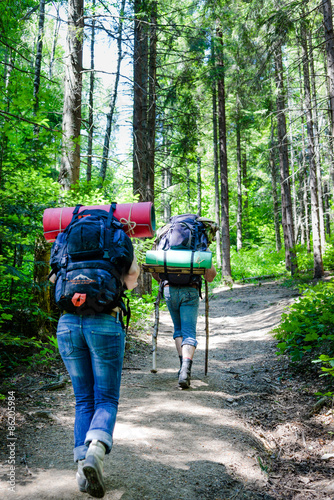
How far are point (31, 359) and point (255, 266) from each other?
19166 mm

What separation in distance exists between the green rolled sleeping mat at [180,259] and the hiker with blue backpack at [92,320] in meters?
1.80

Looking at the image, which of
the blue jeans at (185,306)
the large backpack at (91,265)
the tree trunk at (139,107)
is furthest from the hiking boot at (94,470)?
the tree trunk at (139,107)

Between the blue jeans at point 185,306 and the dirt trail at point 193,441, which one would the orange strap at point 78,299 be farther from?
the blue jeans at point 185,306

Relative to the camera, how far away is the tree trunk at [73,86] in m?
7.21

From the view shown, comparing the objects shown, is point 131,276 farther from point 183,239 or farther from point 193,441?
point 183,239

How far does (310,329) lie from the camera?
5.40 m

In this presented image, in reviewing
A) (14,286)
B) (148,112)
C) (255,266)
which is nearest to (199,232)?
(14,286)

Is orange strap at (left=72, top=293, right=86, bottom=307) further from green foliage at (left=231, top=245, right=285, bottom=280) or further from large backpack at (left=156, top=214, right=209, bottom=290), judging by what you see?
green foliage at (left=231, top=245, right=285, bottom=280)

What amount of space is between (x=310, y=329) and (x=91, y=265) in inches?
163

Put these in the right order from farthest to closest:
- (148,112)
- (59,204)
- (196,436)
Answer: (148,112) → (59,204) → (196,436)

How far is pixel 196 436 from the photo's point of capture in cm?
336

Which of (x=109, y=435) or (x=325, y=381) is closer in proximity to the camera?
(x=109, y=435)

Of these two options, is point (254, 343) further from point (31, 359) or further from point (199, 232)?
point (31, 359)

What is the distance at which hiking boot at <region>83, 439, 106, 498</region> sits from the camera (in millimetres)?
2039
